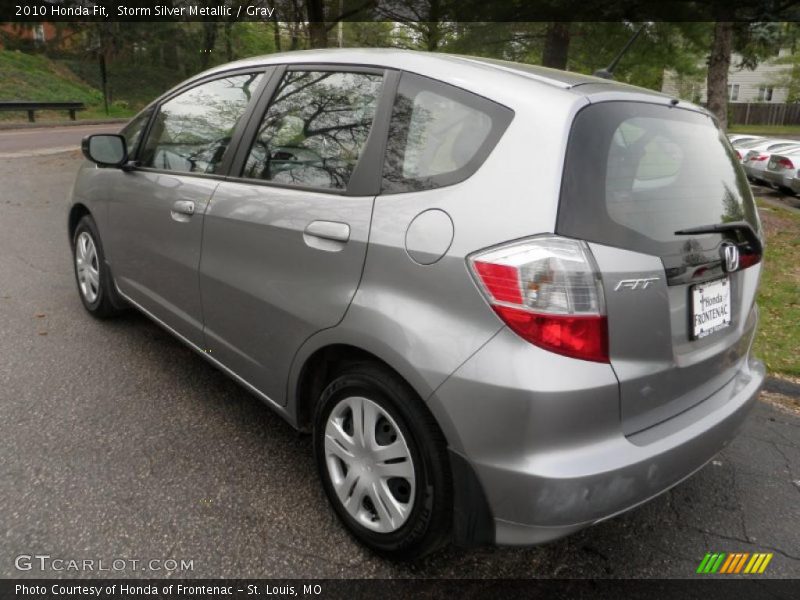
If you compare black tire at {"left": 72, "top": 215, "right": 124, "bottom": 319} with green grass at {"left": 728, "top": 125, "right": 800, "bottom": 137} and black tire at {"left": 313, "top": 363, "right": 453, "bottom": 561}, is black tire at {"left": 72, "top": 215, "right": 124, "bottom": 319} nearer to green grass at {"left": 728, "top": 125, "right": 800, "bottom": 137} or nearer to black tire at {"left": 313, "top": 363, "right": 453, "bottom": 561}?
black tire at {"left": 313, "top": 363, "right": 453, "bottom": 561}

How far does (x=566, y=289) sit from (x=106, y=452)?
217cm

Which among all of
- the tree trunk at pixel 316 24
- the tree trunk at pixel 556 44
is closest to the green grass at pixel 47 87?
the tree trunk at pixel 316 24

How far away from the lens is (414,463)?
1.99 m

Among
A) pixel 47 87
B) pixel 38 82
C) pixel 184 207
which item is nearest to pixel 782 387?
pixel 184 207

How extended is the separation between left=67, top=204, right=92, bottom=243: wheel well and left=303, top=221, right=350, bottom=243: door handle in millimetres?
2678

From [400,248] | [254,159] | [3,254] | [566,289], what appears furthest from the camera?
[3,254]

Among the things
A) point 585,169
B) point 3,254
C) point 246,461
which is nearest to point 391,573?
point 246,461

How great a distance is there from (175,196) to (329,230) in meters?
1.29

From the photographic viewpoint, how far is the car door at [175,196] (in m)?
2.98

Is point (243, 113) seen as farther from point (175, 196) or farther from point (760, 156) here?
point (760, 156)

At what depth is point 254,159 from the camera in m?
2.73

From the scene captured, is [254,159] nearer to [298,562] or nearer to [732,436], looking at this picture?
[298,562]

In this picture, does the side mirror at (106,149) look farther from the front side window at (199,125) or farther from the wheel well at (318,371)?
the wheel well at (318,371)

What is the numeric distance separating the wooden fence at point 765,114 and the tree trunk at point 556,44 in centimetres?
3927
